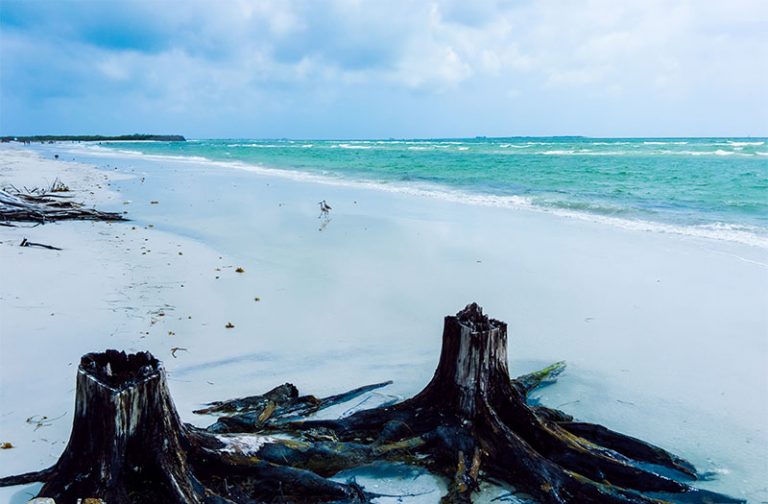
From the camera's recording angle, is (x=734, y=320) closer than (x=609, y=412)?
No

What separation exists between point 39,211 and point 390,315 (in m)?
8.22

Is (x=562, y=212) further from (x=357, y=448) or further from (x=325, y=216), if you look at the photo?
(x=357, y=448)

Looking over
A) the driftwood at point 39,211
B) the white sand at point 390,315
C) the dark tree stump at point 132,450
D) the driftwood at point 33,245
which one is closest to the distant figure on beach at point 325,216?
the white sand at point 390,315

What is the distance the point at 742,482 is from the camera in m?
3.08

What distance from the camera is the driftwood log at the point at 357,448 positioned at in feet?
8.14

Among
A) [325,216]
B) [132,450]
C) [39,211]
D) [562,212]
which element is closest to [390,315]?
[132,450]

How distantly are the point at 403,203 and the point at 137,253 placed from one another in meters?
8.18

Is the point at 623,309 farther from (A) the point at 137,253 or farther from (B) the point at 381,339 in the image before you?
(A) the point at 137,253

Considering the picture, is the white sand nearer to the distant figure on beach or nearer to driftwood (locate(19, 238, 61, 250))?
driftwood (locate(19, 238, 61, 250))

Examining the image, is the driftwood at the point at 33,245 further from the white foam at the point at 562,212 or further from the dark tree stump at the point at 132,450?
the white foam at the point at 562,212

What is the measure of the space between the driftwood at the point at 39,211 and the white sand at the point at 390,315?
2.26 ft

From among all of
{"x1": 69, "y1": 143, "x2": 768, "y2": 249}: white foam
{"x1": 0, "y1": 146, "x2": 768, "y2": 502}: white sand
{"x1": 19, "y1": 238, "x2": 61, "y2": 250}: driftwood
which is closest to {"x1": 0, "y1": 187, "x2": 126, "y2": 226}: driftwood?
{"x1": 0, "y1": 146, "x2": 768, "y2": 502}: white sand

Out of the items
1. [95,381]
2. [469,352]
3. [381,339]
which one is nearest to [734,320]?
[381,339]

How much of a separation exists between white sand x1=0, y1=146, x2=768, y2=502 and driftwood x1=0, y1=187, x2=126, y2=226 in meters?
0.69
